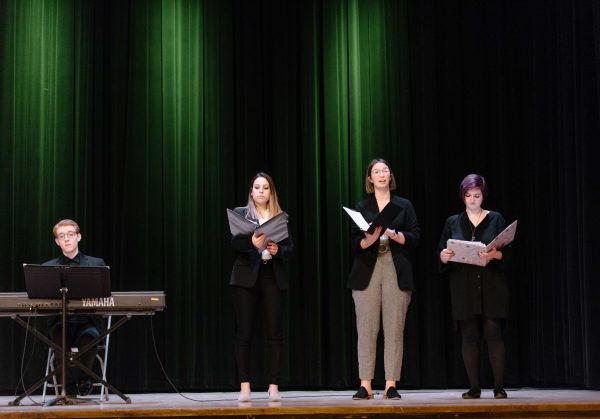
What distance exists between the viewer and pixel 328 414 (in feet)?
13.8

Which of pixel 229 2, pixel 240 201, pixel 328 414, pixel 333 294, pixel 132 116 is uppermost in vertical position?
pixel 229 2

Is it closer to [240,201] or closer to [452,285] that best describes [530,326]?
[452,285]

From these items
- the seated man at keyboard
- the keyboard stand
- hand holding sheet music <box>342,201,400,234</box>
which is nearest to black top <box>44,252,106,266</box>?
the seated man at keyboard

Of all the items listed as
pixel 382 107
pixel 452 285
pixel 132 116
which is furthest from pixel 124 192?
pixel 452 285

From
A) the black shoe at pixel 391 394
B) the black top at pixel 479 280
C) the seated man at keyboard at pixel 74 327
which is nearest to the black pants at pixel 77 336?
the seated man at keyboard at pixel 74 327

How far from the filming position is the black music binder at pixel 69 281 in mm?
4953

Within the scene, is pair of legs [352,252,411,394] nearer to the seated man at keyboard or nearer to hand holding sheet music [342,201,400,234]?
hand holding sheet music [342,201,400,234]

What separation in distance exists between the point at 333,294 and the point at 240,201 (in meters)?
1.10

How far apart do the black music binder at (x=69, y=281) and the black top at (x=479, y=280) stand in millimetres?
2102

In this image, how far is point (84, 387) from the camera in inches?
228

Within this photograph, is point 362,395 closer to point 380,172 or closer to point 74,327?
point 380,172

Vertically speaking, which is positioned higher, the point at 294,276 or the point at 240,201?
the point at 240,201

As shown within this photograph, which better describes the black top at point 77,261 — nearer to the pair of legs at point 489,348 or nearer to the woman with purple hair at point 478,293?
the woman with purple hair at point 478,293

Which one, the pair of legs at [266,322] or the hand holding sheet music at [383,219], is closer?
the hand holding sheet music at [383,219]
